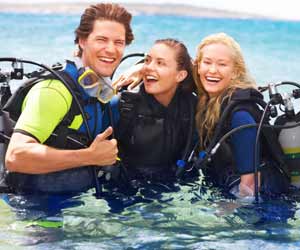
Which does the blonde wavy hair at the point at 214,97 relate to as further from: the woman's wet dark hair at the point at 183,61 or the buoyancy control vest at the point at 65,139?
the buoyancy control vest at the point at 65,139

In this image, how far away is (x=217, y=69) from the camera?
4.73 meters

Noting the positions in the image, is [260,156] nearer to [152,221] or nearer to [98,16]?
[152,221]

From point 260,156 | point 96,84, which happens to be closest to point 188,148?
point 260,156

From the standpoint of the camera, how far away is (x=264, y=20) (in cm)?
2716

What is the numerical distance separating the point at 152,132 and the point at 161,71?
0.43m

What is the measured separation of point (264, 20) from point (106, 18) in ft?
77.1

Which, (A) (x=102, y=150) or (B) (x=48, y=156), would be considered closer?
(B) (x=48, y=156)

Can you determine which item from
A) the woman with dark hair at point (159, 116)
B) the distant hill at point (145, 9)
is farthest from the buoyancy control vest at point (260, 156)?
the distant hill at point (145, 9)

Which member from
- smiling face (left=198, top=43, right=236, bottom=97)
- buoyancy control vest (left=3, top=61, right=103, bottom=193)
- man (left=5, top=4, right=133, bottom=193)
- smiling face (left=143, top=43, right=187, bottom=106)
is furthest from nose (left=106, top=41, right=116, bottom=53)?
smiling face (left=198, top=43, right=236, bottom=97)

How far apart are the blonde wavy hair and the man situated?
618 mm

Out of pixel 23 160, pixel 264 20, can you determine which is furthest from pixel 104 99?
pixel 264 20

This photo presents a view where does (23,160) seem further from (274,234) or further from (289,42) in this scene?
(289,42)

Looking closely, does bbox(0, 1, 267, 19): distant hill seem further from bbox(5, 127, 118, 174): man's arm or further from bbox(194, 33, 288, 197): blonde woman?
bbox(5, 127, 118, 174): man's arm

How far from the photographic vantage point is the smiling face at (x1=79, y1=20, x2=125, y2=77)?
4.36 meters
